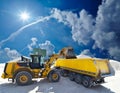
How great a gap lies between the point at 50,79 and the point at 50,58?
1.85 meters

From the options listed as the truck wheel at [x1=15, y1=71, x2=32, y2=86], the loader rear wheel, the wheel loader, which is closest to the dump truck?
the loader rear wheel

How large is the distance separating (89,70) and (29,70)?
459cm

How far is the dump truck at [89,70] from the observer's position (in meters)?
10.8

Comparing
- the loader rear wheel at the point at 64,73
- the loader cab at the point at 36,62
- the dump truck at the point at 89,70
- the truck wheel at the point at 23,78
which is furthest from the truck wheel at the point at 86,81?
Answer: the truck wheel at the point at 23,78

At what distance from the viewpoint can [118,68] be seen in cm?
2548

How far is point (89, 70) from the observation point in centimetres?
1110

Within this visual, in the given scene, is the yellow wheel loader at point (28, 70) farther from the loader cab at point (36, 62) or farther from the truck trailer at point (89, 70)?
the truck trailer at point (89, 70)

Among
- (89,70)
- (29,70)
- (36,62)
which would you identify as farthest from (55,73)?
(89,70)

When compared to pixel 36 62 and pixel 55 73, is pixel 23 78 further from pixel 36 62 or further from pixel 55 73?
pixel 55 73

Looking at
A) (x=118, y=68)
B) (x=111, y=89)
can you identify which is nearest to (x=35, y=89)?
(x=111, y=89)

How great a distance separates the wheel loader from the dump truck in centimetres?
147

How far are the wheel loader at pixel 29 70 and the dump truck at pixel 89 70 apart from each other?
4.83 ft

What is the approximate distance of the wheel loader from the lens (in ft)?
40.1

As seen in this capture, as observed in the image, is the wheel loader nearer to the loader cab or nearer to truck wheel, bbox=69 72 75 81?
the loader cab
